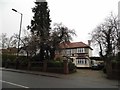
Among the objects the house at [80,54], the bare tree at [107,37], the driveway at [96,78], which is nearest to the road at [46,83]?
the driveway at [96,78]

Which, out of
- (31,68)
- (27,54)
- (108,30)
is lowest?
(31,68)

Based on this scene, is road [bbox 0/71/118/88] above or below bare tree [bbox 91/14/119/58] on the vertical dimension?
below

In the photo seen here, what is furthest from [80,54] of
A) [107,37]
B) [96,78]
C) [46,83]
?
[46,83]

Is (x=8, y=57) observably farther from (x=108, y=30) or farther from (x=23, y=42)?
(x=108, y=30)

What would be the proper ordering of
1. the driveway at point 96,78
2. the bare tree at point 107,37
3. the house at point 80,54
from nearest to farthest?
the driveway at point 96,78 < the bare tree at point 107,37 < the house at point 80,54

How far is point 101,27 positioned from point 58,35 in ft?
36.7

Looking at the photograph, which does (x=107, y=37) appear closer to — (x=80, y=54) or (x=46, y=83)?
(x=80, y=54)

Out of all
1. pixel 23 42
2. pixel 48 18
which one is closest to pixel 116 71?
pixel 23 42

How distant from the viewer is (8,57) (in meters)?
41.4

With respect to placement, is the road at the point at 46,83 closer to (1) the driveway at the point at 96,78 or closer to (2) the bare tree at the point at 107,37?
(1) the driveway at the point at 96,78

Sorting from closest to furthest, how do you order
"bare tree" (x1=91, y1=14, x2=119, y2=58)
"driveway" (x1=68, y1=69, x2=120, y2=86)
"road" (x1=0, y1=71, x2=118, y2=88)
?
"road" (x1=0, y1=71, x2=118, y2=88)
"driveway" (x1=68, y1=69, x2=120, y2=86)
"bare tree" (x1=91, y1=14, x2=119, y2=58)

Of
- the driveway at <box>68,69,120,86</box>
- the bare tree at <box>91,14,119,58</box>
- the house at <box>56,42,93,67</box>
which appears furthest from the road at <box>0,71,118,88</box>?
the house at <box>56,42,93,67</box>

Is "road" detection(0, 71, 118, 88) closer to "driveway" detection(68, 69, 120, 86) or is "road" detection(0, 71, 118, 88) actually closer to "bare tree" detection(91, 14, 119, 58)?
"driveway" detection(68, 69, 120, 86)

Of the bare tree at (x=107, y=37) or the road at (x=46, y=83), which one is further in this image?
the bare tree at (x=107, y=37)
